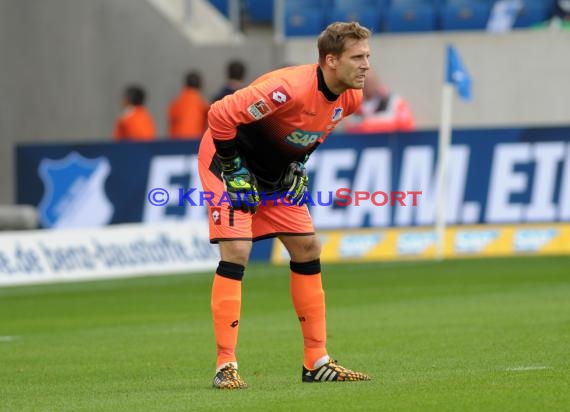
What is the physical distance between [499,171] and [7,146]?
31.2 feet

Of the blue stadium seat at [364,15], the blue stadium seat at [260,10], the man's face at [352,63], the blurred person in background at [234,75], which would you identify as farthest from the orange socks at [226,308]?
the blue stadium seat at [260,10]

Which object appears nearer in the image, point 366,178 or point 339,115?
point 339,115

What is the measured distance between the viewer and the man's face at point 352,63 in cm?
889

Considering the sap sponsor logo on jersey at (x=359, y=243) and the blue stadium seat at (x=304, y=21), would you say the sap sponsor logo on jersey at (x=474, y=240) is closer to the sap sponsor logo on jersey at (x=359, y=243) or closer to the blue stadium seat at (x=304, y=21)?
the sap sponsor logo on jersey at (x=359, y=243)

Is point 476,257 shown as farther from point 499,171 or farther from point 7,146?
point 7,146

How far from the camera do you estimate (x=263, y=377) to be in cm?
958

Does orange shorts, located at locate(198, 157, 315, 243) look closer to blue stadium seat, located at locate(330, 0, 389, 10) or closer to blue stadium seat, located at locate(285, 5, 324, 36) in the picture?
blue stadium seat, located at locate(330, 0, 389, 10)

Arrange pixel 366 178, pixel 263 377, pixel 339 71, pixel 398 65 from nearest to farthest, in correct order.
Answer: pixel 339 71 < pixel 263 377 < pixel 366 178 < pixel 398 65

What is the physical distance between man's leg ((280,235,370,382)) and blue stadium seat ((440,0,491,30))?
16.5 m

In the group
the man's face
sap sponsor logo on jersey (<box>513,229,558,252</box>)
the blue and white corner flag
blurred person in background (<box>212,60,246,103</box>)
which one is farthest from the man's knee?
blurred person in background (<box>212,60,246,103</box>)

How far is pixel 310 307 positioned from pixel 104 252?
10787 millimetres

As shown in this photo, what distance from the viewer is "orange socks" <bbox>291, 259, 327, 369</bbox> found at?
9.30 meters

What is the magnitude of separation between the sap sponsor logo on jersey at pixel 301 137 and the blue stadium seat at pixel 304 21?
16.6 meters

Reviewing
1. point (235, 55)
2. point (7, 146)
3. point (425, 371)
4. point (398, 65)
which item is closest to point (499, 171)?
point (398, 65)
